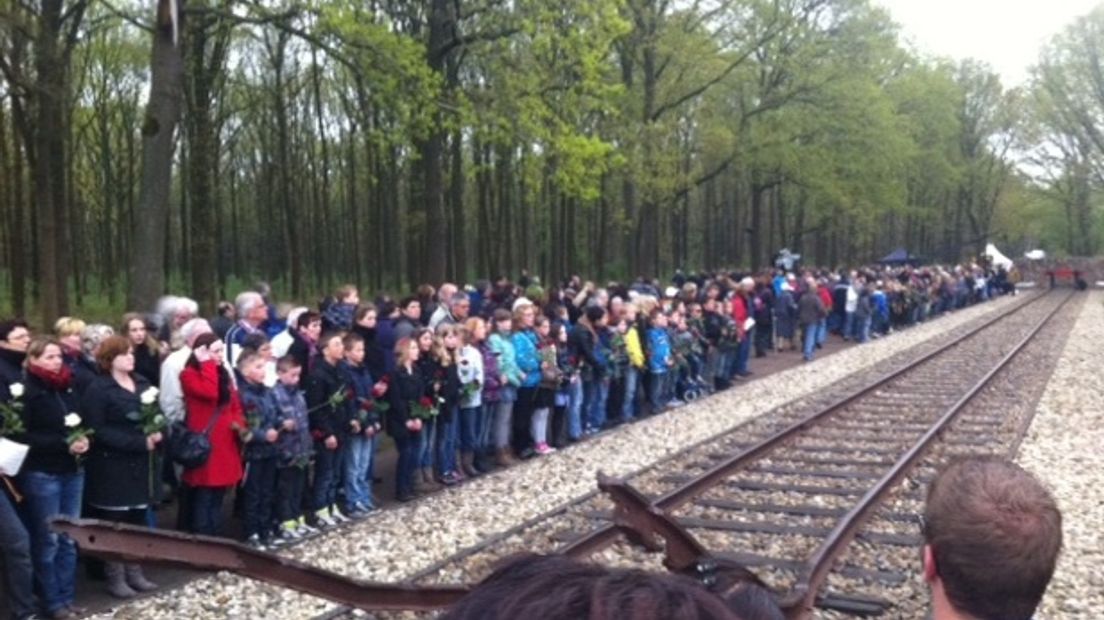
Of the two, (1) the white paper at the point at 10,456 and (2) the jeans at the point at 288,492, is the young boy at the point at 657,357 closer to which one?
(2) the jeans at the point at 288,492

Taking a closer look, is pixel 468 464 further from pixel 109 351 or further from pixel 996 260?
pixel 996 260

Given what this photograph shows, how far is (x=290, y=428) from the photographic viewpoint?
364 inches

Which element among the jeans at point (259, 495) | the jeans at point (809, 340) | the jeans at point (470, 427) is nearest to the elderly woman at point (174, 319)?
the jeans at point (259, 495)

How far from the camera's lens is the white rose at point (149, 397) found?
8.12 metres

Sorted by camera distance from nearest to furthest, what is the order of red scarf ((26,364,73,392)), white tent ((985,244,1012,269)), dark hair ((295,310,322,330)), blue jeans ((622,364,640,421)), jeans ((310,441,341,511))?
red scarf ((26,364,73,392)) < jeans ((310,441,341,511)) < dark hair ((295,310,322,330)) < blue jeans ((622,364,640,421)) < white tent ((985,244,1012,269))

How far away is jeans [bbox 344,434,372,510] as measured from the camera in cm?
1033

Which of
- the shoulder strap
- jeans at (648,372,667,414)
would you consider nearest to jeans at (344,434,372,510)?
the shoulder strap

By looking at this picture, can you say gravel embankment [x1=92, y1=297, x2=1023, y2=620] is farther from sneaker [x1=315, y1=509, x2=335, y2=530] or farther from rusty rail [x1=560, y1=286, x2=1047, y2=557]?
rusty rail [x1=560, y1=286, x2=1047, y2=557]

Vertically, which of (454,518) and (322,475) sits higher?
(322,475)

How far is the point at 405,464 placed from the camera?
11094 mm

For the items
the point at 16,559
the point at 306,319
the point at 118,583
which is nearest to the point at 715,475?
the point at 306,319

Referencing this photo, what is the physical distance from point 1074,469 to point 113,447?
9.79 meters

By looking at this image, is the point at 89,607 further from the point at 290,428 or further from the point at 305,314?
the point at 305,314

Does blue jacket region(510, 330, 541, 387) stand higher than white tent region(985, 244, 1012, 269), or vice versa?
white tent region(985, 244, 1012, 269)
